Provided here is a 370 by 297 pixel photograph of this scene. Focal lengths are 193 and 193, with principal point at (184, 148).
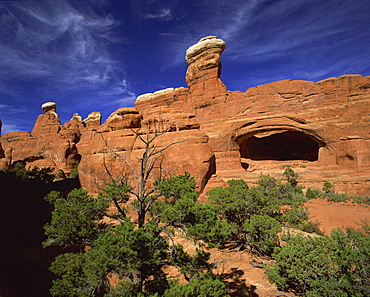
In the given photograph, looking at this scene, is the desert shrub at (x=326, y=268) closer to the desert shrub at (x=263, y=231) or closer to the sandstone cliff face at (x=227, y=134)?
the desert shrub at (x=263, y=231)

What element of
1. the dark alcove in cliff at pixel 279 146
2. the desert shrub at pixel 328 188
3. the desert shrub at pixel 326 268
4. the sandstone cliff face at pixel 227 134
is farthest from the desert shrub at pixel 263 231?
the dark alcove in cliff at pixel 279 146

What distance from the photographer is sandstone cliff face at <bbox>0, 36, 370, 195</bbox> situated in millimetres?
14664

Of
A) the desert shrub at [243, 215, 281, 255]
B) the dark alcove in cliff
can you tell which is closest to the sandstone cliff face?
the dark alcove in cliff

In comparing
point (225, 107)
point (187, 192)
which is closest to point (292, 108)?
point (225, 107)

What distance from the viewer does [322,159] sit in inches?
912

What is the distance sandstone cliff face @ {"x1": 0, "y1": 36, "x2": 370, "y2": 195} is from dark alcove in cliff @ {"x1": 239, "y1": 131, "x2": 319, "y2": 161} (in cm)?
17

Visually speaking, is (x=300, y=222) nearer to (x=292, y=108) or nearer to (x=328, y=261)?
(x=328, y=261)

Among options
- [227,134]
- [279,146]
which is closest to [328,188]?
[227,134]

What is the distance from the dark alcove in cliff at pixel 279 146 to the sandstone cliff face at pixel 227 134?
17 centimetres

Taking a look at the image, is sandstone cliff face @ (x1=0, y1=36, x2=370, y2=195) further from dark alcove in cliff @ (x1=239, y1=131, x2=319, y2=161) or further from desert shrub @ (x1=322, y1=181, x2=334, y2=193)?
desert shrub @ (x1=322, y1=181, x2=334, y2=193)

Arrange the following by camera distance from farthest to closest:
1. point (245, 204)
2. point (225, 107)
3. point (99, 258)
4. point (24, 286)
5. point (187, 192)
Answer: point (225, 107)
point (245, 204)
point (24, 286)
point (187, 192)
point (99, 258)

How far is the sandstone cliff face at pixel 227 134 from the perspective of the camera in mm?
14664

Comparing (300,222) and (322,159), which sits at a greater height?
(322,159)

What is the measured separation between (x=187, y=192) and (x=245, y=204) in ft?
19.3
